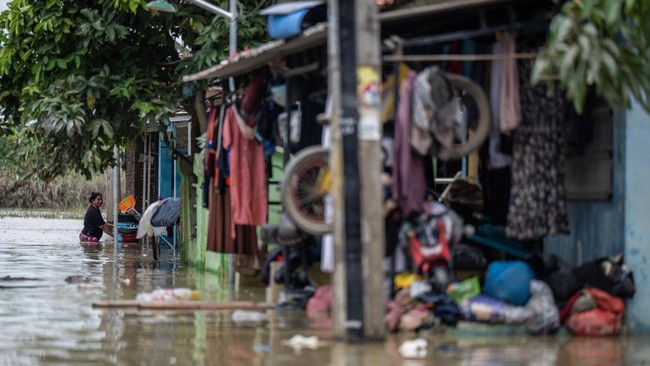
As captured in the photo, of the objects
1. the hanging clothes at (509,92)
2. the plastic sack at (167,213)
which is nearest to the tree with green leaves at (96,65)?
the plastic sack at (167,213)

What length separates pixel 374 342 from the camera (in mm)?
11422

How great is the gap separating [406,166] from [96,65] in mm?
12414

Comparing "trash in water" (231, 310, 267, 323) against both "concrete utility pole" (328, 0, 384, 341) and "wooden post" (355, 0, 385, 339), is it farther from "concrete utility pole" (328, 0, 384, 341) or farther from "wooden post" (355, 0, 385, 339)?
"wooden post" (355, 0, 385, 339)

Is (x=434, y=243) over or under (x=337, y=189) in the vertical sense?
under

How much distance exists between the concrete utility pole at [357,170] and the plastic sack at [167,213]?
49.0 ft

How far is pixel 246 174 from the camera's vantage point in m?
16.7

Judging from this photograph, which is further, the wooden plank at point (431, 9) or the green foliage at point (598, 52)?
the wooden plank at point (431, 9)

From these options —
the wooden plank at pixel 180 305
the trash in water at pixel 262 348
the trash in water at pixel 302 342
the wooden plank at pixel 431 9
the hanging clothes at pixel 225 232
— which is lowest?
the trash in water at pixel 262 348

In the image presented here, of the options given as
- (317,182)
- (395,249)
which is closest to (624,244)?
(395,249)

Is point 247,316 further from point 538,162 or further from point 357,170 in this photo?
point 538,162

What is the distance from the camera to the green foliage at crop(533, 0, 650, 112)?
11.0m

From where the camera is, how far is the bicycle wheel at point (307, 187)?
13352mm

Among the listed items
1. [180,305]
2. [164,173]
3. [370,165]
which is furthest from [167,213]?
[370,165]

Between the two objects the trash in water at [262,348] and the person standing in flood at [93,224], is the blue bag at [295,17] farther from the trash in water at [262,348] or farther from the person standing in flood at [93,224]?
the person standing in flood at [93,224]
